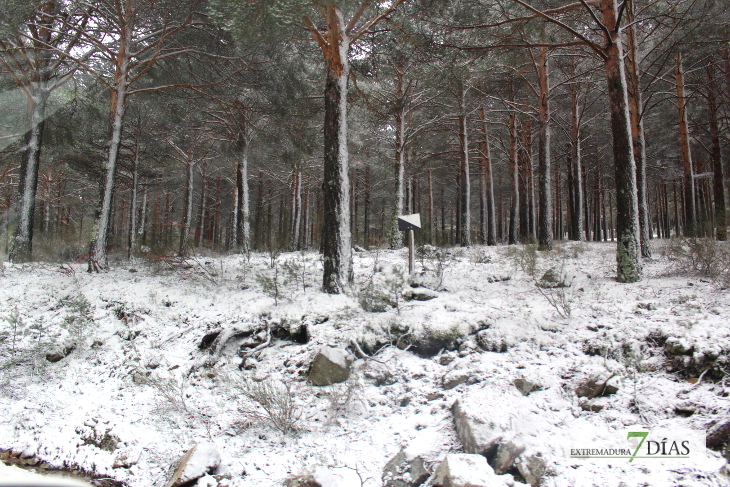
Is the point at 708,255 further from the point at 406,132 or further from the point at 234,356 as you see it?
the point at 406,132

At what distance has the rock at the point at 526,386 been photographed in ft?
12.4

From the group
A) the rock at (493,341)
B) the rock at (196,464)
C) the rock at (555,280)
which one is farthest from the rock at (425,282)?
the rock at (196,464)

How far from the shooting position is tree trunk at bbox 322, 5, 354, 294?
683cm

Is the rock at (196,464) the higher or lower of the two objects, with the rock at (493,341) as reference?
lower

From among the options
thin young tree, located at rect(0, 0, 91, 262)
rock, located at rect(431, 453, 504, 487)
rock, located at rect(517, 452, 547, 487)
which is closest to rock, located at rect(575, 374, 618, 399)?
rock, located at rect(517, 452, 547, 487)

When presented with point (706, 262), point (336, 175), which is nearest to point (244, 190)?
point (336, 175)

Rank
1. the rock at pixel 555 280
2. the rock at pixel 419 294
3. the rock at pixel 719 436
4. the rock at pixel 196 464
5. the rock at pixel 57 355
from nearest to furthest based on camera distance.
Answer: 1. the rock at pixel 719 436
2. the rock at pixel 196 464
3. the rock at pixel 57 355
4. the rock at pixel 555 280
5. the rock at pixel 419 294

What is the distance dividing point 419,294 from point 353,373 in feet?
6.85

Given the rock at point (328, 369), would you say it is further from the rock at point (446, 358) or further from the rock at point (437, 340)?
the rock at point (446, 358)

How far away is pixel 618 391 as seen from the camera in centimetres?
351

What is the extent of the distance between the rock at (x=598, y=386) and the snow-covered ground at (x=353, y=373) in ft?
0.19

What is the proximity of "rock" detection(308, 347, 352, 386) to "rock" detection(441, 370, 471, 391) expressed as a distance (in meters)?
1.19

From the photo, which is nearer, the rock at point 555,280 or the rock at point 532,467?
the rock at point 532,467

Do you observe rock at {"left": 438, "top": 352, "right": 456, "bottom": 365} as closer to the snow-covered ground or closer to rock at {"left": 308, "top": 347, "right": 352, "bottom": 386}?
the snow-covered ground
